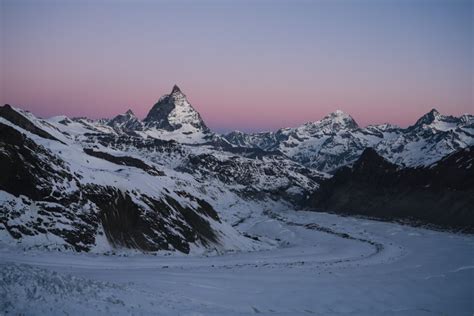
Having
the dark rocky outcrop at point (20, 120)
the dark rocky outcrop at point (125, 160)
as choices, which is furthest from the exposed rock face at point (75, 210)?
the dark rocky outcrop at point (125, 160)

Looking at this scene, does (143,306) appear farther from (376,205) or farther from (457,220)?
(376,205)

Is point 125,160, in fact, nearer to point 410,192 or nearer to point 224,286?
point 410,192

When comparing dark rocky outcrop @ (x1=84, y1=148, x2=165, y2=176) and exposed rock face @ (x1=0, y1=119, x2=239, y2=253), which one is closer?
exposed rock face @ (x1=0, y1=119, x2=239, y2=253)

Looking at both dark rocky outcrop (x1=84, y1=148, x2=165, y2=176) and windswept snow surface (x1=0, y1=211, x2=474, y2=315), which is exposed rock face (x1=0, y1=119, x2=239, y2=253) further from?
dark rocky outcrop (x1=84, y1=148, x2=165, y2=176)

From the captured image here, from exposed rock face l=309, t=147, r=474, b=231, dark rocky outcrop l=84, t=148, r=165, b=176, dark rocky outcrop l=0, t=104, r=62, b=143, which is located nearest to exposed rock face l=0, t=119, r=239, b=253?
dark rocky outcrop l=0, t=104, r=62, b=143

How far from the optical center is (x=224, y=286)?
32812mm

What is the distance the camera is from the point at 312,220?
156 m

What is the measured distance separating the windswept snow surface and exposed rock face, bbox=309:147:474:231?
70023 mm

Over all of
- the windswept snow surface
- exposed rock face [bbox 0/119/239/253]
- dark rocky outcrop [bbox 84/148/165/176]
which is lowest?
the windswept snow surface

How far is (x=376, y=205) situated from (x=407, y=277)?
408ft

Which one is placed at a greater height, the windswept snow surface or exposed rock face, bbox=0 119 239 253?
exposed rock face, bbox=0 119 239 253

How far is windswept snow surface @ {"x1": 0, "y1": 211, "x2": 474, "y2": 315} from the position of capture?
20.6 metres

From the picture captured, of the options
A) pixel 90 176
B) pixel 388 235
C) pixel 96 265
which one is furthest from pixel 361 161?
pixel 96 265

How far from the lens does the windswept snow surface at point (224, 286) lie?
20.6 meters
